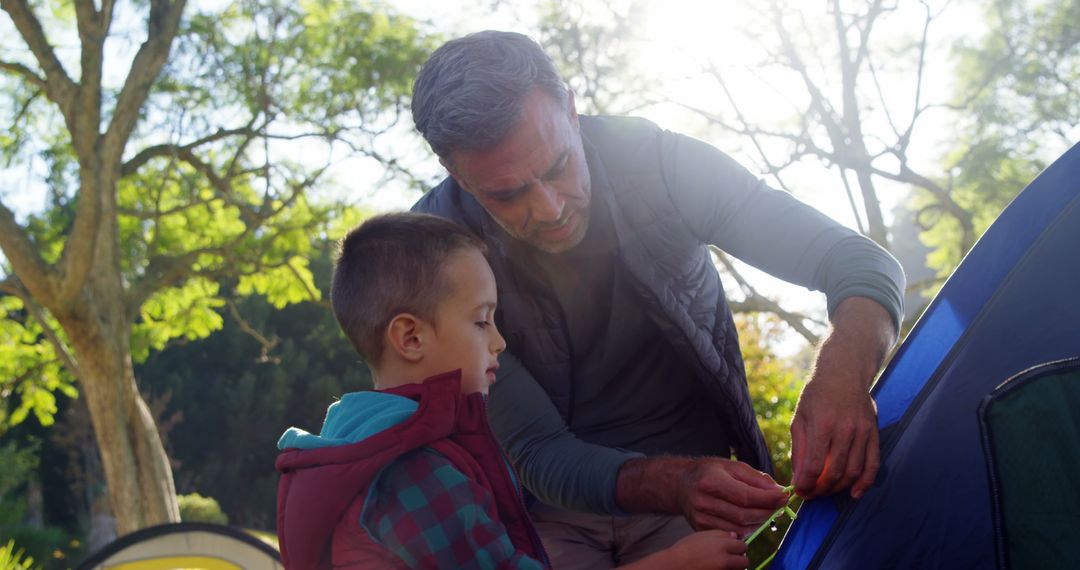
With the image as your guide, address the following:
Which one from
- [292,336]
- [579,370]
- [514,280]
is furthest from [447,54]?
[292,336]

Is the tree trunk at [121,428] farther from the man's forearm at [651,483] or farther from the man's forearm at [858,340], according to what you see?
the man's forearm at [858,340]

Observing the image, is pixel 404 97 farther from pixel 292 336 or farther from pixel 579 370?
pixel 292 336

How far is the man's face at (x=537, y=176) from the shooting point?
2449 millimetres

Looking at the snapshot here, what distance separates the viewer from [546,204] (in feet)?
8.18

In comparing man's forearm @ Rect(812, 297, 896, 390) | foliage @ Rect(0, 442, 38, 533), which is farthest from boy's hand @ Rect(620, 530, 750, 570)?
foliage @ Rect(0, 442, 38, 533)

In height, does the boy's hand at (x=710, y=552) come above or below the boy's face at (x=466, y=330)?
below

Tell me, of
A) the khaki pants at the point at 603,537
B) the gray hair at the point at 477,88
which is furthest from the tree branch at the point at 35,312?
the gray hair at the point at 477,88

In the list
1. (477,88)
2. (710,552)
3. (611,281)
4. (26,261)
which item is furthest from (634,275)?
(26,261)

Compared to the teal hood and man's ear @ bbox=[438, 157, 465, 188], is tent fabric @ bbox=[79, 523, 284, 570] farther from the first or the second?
the teal hood

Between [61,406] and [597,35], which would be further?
[61,406]

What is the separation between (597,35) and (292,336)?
644 inches

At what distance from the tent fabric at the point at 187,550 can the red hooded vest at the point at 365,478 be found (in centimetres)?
482

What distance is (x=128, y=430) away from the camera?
35.8 ft

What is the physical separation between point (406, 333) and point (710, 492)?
61cm
